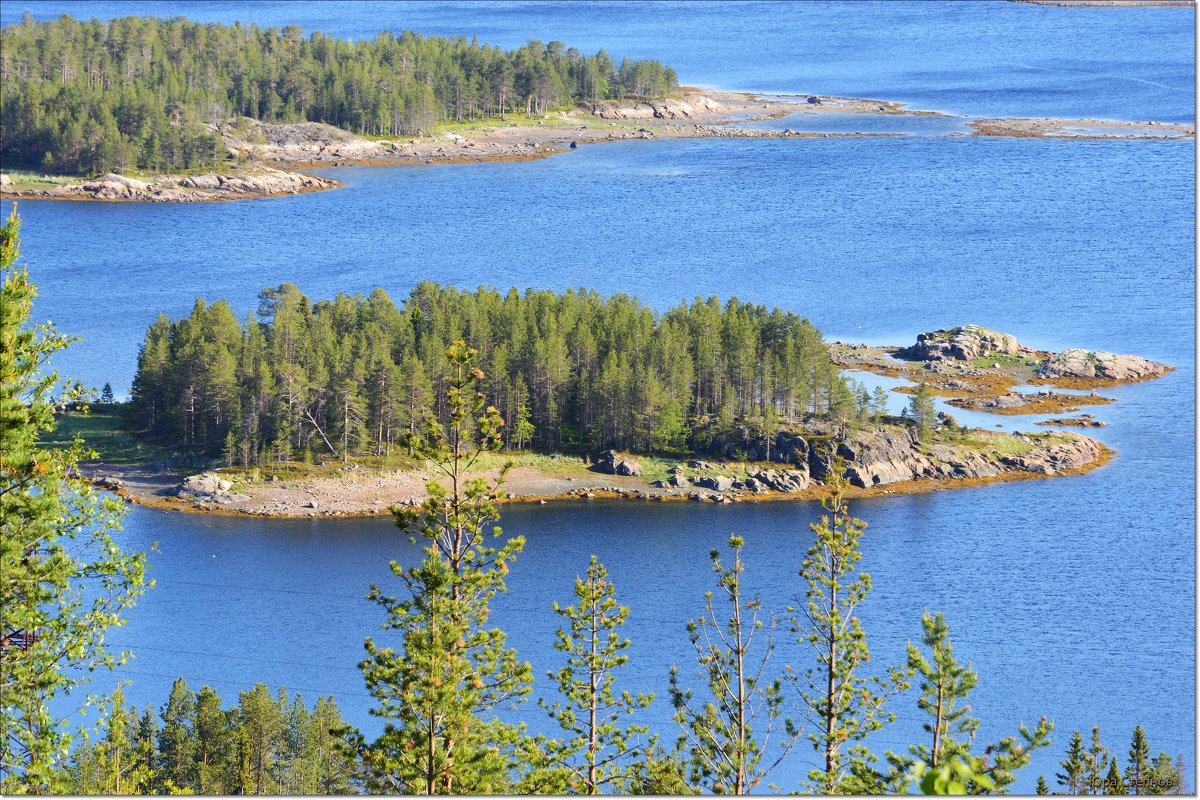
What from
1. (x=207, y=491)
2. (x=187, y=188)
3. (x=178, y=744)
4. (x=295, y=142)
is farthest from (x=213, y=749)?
(x=295, y=142)

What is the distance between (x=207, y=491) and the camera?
284 feet

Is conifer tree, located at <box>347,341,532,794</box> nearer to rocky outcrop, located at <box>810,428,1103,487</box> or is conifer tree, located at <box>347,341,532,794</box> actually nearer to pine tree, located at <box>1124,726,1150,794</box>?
pine tree, located at <box>1124,726,1150,794</box>

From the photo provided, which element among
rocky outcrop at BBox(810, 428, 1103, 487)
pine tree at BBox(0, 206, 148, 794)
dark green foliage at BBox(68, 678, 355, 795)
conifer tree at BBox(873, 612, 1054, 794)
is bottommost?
dark green foliage at BBox(68, 678, 355, 795)

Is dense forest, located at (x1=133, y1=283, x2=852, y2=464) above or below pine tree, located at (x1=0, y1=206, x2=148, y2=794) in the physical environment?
above

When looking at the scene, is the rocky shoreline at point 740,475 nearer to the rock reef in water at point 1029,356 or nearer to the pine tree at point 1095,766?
the rock reef in water at point 1029,356

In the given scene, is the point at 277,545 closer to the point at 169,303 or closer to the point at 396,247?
the point at 169,303

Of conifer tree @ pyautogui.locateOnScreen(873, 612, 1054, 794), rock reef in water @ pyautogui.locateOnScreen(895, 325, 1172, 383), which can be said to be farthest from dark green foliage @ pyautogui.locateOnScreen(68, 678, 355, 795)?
rock reef in water @ pyautogui.locateOnScreen(895, 325, 1172, 383)

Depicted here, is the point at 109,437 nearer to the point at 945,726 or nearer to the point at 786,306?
the point at 786,306

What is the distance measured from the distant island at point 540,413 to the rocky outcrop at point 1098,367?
Answer: 7.47 metres

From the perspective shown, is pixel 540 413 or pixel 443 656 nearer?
pixel 443 656

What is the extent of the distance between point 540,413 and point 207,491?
64.3 ft

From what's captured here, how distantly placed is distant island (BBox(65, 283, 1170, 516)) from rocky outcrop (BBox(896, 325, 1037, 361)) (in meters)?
9.51

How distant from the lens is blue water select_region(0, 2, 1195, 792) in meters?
67.1

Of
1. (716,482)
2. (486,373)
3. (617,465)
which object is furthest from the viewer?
(486,373)
